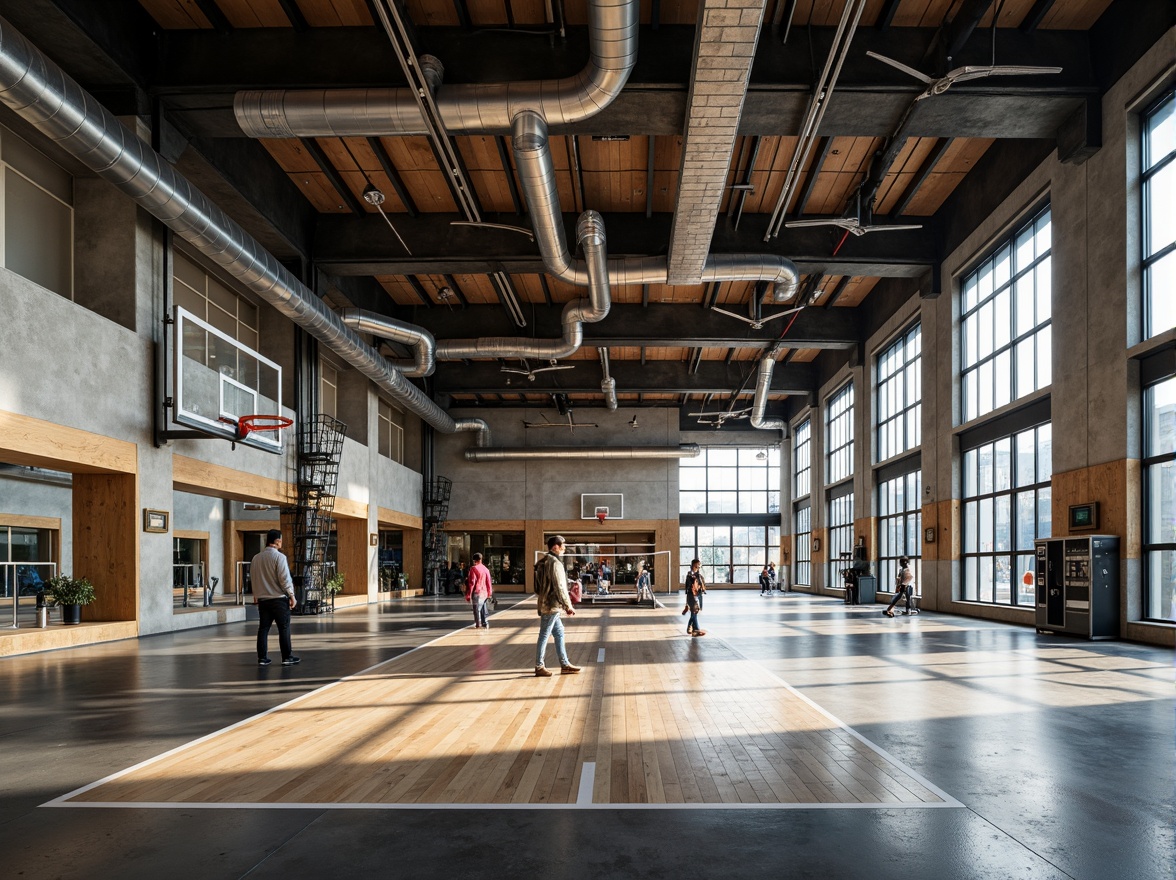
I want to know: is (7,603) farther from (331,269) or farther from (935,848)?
(935,848)

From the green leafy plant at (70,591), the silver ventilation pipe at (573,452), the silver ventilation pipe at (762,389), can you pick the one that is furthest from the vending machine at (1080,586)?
the silver ventilation pipe at (573,452)

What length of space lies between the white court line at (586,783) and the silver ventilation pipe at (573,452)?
111 ft

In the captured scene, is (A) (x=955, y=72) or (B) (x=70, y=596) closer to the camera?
(A) (x=955, y=72)

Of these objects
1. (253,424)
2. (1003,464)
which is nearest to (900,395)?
(1003,464)

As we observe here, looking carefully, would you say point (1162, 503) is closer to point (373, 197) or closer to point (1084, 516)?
point (1084, 516)

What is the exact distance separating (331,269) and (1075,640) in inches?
689

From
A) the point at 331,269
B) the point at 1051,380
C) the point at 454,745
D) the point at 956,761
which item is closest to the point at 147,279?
the point at 331,269

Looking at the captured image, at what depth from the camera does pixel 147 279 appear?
627 inches

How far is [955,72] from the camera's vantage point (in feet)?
39.7

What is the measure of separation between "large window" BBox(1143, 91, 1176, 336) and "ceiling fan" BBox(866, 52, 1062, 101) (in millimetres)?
2629

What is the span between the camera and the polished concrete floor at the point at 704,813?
4.30 metres

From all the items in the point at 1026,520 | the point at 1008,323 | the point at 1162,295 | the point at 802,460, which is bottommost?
the point at 1026,520

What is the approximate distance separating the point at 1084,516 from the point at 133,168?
16.1 metres

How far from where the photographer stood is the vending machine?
48.3ft
